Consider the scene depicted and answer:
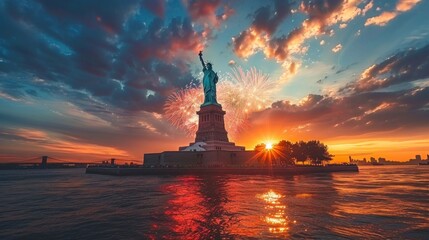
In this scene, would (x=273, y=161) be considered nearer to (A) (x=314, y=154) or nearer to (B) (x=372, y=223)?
(A) (x=314, y=154)

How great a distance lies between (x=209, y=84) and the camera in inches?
4119

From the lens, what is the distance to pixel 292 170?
80375 millimetres

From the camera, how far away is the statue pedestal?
9538 centimetres

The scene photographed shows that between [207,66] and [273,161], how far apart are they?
50.5m

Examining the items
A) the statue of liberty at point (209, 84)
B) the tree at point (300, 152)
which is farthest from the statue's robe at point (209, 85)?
the tree at point (300, 152)

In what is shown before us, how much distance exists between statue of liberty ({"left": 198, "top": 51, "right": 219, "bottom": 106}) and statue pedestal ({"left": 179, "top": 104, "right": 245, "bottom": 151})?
3.67m

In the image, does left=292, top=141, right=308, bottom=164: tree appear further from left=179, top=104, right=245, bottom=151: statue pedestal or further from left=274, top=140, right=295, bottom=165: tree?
left=179, top=104, right=245, bottom=151: statue pedestal

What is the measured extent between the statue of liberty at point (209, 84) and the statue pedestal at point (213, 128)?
367 cm

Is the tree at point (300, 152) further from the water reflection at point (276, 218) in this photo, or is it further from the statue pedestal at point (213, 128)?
the water reflection at point (276, 218)

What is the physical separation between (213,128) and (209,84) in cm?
2096

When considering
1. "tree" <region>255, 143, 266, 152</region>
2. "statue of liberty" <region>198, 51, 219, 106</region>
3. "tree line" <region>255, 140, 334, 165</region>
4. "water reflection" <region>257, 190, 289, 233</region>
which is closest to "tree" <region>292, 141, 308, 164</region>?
"tree line" <region>255, 140, 334, 165</region>

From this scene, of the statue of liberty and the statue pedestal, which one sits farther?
the statue of liberty

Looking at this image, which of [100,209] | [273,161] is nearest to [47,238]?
[100,209]

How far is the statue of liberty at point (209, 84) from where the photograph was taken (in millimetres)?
103688
